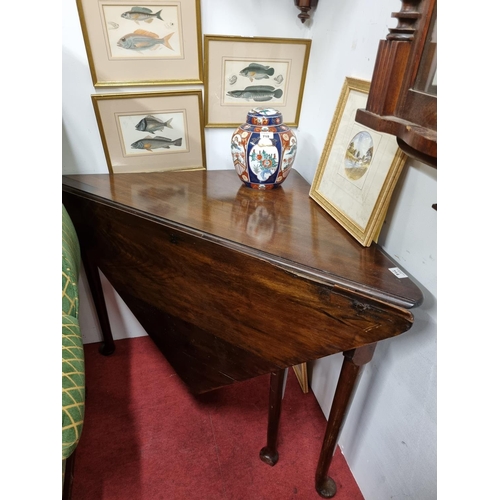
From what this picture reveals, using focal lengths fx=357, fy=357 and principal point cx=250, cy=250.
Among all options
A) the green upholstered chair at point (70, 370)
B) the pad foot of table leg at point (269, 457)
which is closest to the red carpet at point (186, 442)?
the pad foot of table leg at point (269, 457)

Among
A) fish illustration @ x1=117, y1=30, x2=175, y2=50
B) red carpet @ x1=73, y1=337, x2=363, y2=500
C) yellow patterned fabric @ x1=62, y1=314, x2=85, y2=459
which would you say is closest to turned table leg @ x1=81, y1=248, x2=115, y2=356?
red carpet @ x1=73, y1=337, x2=363, y2=500

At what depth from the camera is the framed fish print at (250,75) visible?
119cm

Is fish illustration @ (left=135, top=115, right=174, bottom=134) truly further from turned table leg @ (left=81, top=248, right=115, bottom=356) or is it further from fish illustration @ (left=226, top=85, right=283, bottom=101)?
turned table leg @ (left=81, top=248, right=115, bottom=356)

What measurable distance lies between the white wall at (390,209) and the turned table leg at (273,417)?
9.7 inches

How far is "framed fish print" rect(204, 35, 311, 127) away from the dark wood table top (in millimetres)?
→ 237

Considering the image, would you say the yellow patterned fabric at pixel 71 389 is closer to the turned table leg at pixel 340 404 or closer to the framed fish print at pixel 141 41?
the turned table leg at pixel 340 404

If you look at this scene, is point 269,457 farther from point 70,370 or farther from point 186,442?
point 70,370

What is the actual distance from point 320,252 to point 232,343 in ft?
1.12

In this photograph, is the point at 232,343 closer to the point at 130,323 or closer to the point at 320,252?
the point at 320,252

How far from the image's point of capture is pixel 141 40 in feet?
3.68

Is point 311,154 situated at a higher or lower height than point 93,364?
higher
